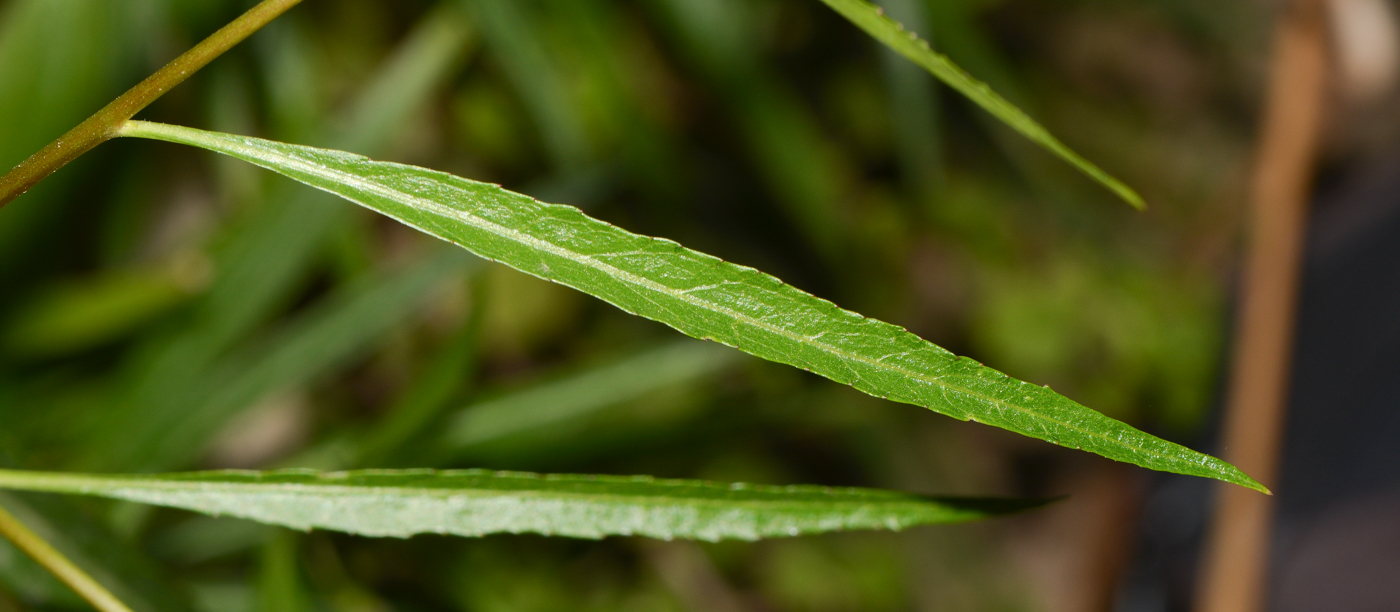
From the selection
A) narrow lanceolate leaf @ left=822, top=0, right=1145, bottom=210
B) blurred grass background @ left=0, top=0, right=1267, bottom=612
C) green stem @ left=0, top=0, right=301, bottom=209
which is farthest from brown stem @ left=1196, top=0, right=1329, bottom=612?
green stem @ left=0, top=0, right=301, bottom=209

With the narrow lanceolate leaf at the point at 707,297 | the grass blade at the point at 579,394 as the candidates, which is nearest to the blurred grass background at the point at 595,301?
the grass blade at the point at 579,394

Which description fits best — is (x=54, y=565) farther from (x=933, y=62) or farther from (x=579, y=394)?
(x=579, y=394)

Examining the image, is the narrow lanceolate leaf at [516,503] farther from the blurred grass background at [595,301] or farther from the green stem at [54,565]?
the blurred grass background at [595,301]

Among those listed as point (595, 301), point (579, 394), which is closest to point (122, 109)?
point (579, 394)

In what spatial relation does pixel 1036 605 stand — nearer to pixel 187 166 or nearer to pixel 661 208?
pixel 661 208

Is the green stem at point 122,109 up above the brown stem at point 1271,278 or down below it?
below

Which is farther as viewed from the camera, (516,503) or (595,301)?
(595,301)
